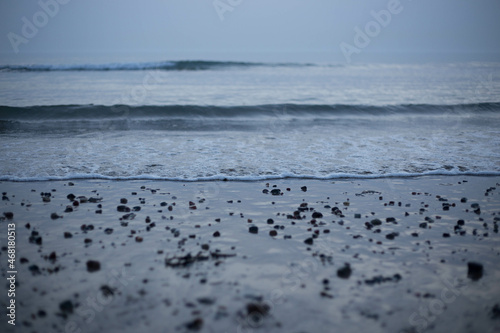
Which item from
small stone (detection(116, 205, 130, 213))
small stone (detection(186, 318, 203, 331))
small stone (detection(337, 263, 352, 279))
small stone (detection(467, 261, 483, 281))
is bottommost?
small stone (detection(186, 318, 203, 331))

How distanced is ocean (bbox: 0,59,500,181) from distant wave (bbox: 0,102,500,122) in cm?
6

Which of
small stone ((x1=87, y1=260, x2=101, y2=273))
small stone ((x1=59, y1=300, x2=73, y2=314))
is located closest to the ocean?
small stone ((x1=87, y1=260, x2=101, y2=273))

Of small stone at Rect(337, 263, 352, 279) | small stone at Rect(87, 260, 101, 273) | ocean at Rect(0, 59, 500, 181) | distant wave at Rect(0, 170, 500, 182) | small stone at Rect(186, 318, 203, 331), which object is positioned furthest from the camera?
ocean at Rect(0, 59, 500, 181)

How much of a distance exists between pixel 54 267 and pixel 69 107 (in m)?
15.2

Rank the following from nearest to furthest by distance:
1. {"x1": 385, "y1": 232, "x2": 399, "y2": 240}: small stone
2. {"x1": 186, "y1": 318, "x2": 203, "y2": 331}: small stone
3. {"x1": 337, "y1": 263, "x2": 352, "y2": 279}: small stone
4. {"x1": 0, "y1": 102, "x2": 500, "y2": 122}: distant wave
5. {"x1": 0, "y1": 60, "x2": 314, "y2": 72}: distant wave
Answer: {"x1": 186, "y1": 318, "x2": 203, "y2": 331}: small stone, {"x1": 337, "y1": 263, "x2": 352, "y2": 279}: small stone, {"x1": 385, "y1": 232, "x2": 399, "y2": 240}: small stone, {"x1": 0, "y1": 102, "x2": 500, "y2": 122}: distant wave, {"x1": 0, "y1": 60, "x2": 314, "y2": 72}: distant wave

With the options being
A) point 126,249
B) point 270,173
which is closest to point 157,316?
point 126,249

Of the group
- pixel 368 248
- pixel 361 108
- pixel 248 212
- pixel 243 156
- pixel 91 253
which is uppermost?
pixel 361 108

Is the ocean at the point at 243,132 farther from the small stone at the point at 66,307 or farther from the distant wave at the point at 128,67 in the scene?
the distant wave at the point at 128,67

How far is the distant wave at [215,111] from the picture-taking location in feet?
54.7

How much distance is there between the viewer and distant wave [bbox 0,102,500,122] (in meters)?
16.7

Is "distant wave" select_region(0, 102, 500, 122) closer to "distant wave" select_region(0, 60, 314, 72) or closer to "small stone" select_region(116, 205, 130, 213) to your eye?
"small stone" select_region(116, 205, 130, 213)

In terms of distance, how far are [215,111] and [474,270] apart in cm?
1472

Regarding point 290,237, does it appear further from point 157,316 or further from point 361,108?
point 361,108

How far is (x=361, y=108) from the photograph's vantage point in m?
19.0
